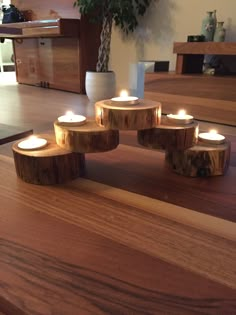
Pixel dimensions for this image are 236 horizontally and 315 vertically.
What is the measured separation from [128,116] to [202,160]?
0.21 metres

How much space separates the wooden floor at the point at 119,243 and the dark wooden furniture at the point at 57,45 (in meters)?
1.98

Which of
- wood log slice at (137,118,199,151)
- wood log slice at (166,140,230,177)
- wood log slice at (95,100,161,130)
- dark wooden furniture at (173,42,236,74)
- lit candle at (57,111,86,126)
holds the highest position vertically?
dark wooden furniture at (173,42,236,74)

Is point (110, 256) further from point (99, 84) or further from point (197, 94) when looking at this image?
point (99, 84)

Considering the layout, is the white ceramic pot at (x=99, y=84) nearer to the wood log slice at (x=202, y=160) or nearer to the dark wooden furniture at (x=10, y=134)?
the dark wooden furniture at (x=10, y=134)

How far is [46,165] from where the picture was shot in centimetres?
62

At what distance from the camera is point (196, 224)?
510 millimetres

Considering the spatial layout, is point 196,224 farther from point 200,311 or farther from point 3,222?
point 3,222

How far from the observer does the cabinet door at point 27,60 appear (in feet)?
9.88

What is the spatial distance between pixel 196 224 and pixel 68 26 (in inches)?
89.5

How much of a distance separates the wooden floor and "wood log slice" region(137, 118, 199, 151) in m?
0.08

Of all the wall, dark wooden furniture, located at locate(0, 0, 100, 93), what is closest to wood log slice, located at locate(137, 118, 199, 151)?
the wall

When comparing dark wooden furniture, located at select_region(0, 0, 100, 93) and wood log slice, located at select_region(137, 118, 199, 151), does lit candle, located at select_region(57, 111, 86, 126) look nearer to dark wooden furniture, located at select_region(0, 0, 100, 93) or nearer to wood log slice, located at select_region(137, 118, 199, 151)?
wood log slice, located at select_region(137, 118, 199, 151)

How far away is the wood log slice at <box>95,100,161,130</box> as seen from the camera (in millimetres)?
605

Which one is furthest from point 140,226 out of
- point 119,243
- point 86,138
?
point 86,138
